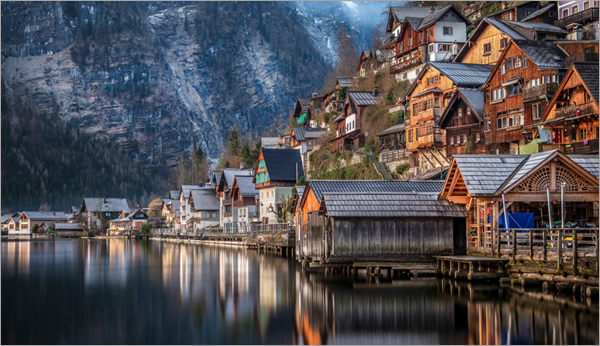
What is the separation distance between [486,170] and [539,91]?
17.6m

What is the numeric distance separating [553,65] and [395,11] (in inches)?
1963

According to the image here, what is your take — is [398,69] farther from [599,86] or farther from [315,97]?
[599,86]

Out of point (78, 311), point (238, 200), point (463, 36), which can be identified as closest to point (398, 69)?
point (463, 36)

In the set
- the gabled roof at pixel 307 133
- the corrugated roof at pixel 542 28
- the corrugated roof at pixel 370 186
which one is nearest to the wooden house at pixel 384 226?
the corrugated roof at pixel 370 186

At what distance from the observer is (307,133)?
98.3 m

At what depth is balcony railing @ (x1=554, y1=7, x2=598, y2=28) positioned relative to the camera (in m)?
67.1

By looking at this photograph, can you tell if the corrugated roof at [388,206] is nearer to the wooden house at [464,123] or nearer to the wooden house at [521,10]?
the wooden house at [464,123]

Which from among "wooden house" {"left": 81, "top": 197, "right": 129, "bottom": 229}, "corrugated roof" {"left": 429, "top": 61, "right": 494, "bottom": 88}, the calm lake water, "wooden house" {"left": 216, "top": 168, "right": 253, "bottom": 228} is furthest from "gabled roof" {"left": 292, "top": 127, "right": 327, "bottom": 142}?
"wooden house" {"left": 81, "top": 197, "right": 129, "bottom": 229}

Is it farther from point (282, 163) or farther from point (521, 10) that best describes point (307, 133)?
point (521, 10)

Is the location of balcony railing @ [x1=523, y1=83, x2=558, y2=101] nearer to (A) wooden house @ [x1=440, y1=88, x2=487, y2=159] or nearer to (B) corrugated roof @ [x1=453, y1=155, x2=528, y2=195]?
(A) wooden house @ [x1=440, y1=88, x2=487, y2=159]

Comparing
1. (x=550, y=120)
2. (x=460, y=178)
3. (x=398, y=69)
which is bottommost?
(x=460, y=178)

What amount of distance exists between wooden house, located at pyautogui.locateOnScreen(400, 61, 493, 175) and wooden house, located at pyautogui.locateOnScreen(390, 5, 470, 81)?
1407 cm

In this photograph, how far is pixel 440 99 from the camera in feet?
214

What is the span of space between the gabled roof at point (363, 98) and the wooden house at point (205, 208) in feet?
142
